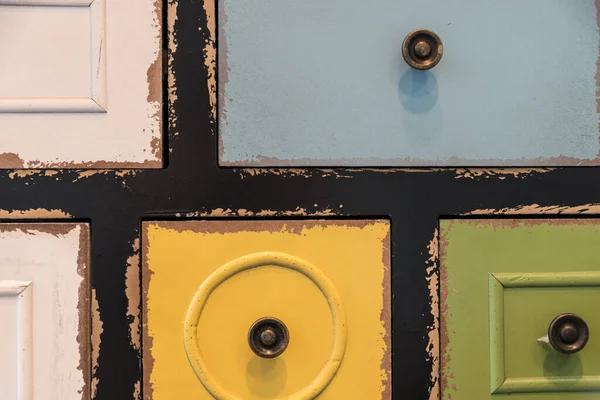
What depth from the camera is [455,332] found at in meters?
0.60

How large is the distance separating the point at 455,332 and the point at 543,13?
1.27 ft

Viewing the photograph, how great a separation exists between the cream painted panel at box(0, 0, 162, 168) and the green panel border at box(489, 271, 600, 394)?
16.7 inches

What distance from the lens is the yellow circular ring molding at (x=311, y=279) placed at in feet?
1.90

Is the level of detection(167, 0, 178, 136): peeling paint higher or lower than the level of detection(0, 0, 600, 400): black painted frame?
higher

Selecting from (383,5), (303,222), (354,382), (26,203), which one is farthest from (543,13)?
(26,203)

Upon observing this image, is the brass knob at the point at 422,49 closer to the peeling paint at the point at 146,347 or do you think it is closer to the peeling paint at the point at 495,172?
the peeling paint at the point at 495,172

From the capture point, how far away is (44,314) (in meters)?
0.58

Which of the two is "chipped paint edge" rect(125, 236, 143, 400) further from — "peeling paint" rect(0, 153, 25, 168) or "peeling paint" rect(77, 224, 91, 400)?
"peeling paint" rect(0, 153, 25, 168)

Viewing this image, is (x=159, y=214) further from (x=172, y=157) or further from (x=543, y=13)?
(x=543, y=13)

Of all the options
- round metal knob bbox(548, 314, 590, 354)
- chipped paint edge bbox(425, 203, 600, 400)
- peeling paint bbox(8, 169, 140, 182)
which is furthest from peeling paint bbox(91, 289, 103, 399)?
round metal knob bbox(548, 314, 590, 354)

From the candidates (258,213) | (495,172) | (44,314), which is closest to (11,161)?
(44,314)

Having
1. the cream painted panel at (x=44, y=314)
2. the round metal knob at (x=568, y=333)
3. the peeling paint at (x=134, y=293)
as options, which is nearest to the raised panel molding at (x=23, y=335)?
the cream painted panel at (x=44, y=314)

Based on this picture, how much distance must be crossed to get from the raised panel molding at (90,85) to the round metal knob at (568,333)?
57cm

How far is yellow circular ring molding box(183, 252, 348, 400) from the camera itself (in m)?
0.58
